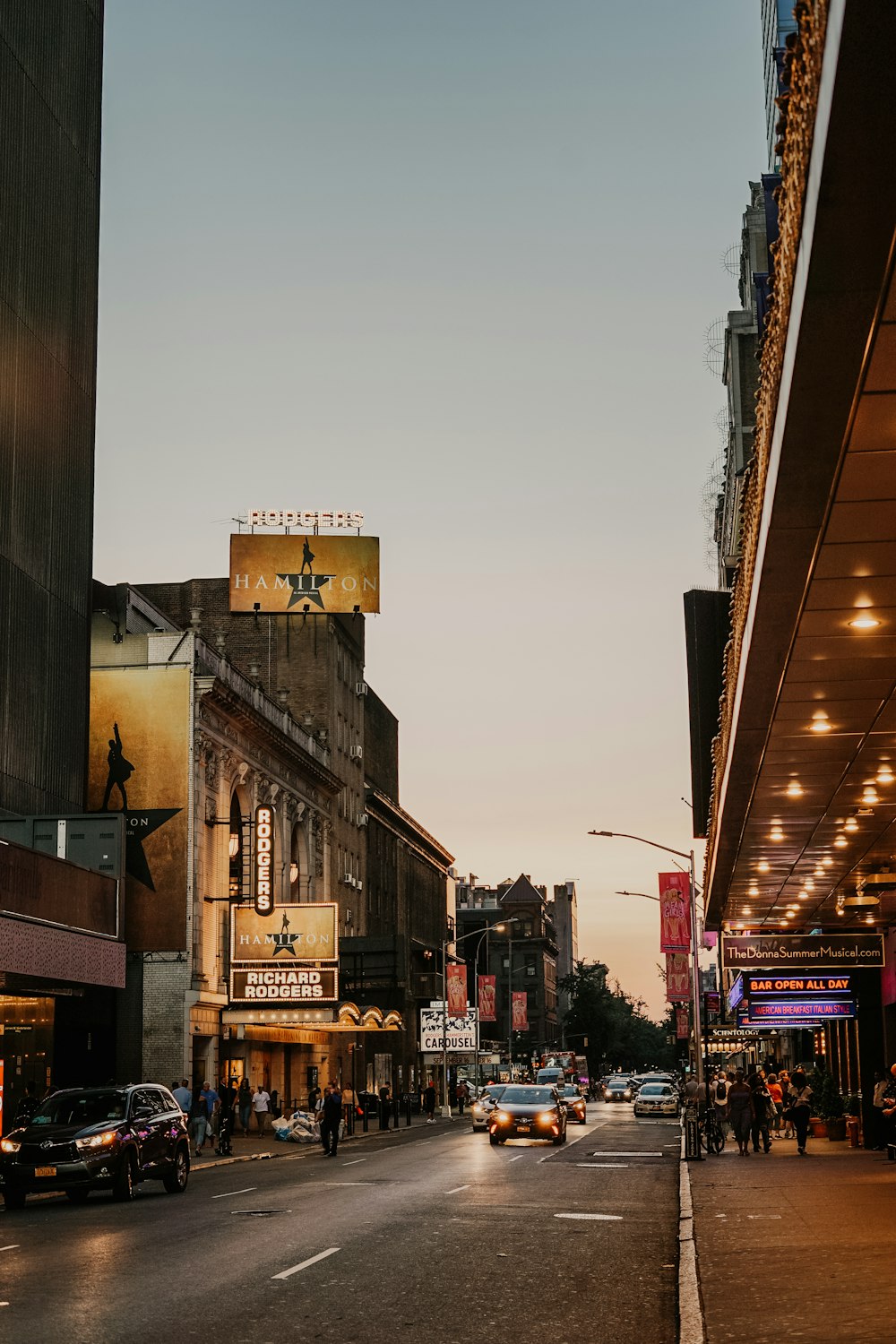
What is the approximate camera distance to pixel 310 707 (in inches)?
2975

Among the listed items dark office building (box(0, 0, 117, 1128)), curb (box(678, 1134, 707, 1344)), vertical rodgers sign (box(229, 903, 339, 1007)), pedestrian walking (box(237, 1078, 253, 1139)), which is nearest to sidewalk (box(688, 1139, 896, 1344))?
curb (box(678, 1134, 707, 1344))

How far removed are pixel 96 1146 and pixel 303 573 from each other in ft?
175

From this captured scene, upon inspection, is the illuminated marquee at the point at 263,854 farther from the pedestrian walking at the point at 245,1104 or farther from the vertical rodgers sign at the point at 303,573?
the vertical rodgers sign at the point at 303,573

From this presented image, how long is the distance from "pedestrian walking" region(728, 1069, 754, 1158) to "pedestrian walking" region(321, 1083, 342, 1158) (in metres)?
9.33

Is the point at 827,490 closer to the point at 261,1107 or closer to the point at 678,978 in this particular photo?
the point at 678,978

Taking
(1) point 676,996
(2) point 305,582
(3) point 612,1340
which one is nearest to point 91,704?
(1) point 676,996

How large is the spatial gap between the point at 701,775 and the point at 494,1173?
8.45 metres

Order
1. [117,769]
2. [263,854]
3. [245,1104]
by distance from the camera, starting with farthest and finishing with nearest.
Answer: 1. [263,854]
2. [245,1104]
3. [117,769]

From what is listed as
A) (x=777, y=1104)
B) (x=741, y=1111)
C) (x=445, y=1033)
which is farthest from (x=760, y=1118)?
(x=445, y=1033)

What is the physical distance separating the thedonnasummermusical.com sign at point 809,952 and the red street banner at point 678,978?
17895 millimetres

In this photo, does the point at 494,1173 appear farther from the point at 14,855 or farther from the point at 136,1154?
the point at 14,855

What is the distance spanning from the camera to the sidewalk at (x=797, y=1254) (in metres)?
11.0

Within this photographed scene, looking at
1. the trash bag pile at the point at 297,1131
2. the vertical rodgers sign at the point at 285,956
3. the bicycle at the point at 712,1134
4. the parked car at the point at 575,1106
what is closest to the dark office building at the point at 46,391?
the vertical rodgers sign at the point at 285,956

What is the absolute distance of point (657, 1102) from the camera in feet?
215
